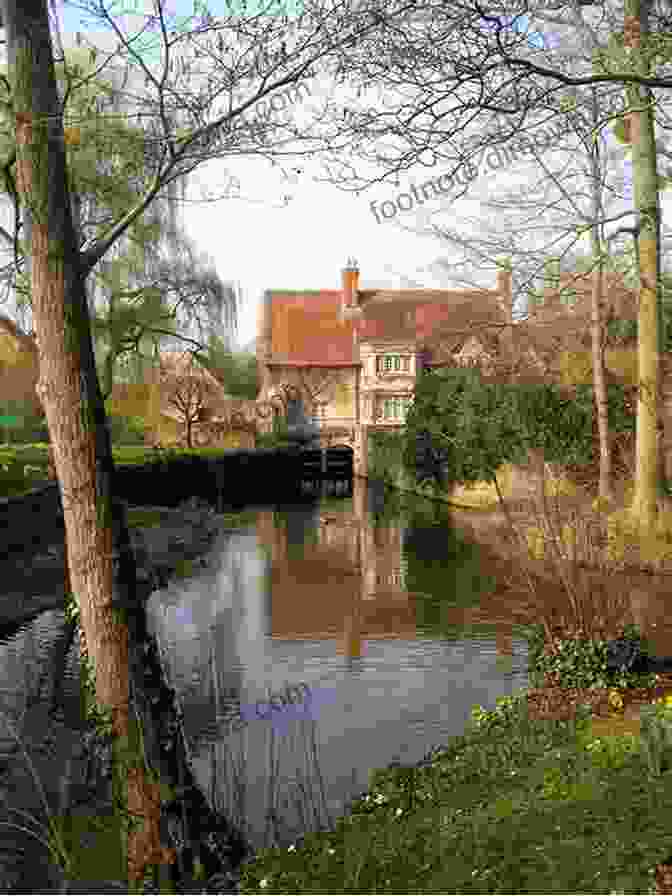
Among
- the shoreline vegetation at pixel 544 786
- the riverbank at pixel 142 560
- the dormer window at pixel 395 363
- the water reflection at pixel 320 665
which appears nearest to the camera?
the shoreline vegetation at pixel 544 786

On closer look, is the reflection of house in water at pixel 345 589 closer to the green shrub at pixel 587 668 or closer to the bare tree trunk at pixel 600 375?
the green shrub at pixel 587 668

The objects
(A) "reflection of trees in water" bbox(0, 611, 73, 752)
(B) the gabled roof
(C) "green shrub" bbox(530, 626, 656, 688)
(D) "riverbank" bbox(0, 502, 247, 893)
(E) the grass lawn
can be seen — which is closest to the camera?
(E) the grass lawn

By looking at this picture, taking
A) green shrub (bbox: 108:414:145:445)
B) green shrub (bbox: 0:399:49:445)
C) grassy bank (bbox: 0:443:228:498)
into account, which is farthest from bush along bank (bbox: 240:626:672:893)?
green shrub (bbox: 108:414:145:445)

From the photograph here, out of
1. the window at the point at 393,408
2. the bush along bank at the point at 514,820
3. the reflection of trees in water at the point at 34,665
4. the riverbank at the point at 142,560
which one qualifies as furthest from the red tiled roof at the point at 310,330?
the bush along bank at the point at 514,820

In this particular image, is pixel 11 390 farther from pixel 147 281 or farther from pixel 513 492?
pixel 513 492

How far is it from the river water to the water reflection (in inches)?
1.0

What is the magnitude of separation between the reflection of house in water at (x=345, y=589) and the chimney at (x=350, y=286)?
24978 millimetres

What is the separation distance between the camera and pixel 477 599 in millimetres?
14070

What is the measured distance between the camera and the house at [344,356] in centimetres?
4531

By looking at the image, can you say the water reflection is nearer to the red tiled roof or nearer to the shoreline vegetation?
the shoreline vegetation

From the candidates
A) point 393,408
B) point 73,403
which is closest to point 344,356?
point 393,408

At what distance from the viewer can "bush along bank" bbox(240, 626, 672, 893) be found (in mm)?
4223

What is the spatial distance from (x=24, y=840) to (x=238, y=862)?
5.71 feet

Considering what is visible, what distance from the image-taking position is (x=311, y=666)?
417 inches
